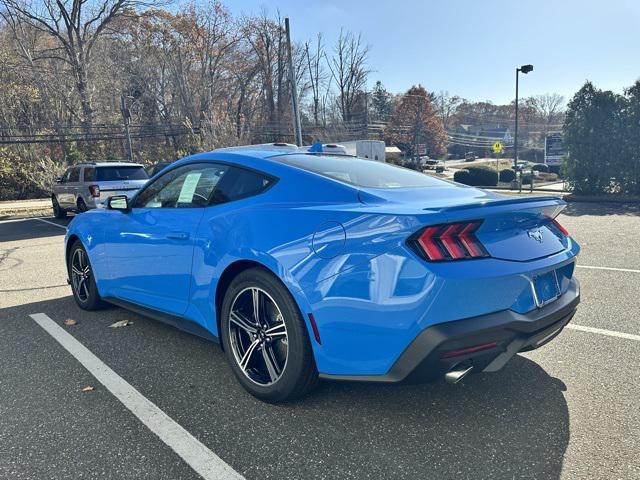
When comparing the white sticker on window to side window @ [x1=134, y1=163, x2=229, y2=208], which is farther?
the white sticker on window

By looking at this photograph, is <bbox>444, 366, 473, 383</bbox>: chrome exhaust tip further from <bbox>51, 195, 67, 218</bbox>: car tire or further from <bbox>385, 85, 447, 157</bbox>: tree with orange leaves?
<bbox>385, 85, 447, 157</bbox>: tree with orange leaves

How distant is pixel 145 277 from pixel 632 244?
26.1ft

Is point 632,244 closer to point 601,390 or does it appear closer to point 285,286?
point 601,390

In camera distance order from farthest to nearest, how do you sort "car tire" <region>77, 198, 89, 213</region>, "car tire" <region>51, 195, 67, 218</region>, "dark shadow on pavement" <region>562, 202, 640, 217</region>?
"car tire" <region>51, 195, 67, 218</region> → "dark shadow on pavement" <region>562, 202, 640, 217</region> → "car tire" <region>77, 198, 89, 213</region>

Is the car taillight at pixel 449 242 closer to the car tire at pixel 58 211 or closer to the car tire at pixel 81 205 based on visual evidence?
the car tire at pixel 81 205

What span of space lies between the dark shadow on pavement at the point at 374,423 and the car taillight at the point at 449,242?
3.06 ft

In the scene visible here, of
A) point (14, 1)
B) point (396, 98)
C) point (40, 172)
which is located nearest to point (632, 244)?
point (40, 172)

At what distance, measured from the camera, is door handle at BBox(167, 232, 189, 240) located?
10.7 feet

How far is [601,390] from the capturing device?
293 centimetres

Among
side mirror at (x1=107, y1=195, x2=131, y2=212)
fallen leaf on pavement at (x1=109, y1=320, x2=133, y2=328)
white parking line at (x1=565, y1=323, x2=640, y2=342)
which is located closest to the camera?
white parking line at (x1=565, y1=323, x2=640, y2=342)

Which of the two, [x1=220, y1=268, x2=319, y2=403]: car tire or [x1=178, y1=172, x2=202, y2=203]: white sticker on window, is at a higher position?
[x1=178, y1=172, x2=202, y2=203]: white sticker on window

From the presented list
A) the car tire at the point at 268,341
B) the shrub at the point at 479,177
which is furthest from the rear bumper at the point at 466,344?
the shrub at the point at 479,177

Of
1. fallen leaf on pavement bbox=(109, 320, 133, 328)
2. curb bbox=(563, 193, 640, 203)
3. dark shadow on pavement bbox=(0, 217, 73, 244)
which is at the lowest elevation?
curb bbox=(563, 193, 640, 203)

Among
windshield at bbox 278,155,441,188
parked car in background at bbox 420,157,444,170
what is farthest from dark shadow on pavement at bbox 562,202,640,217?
parked car in background at bbox 420,157,444,170
